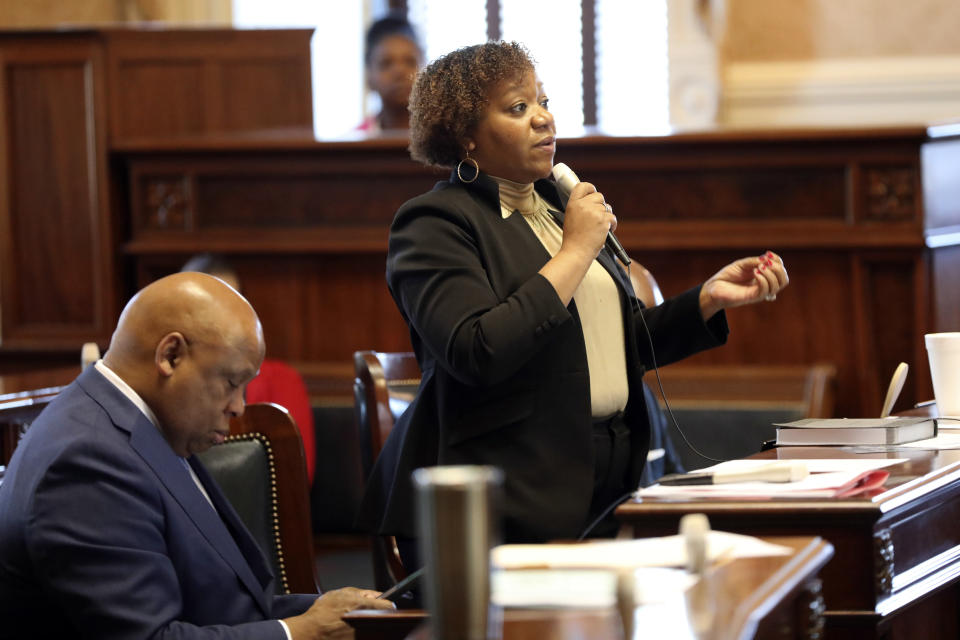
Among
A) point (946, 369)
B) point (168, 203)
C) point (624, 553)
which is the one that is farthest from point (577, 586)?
point (168, 203)

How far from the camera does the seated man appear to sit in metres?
1.67

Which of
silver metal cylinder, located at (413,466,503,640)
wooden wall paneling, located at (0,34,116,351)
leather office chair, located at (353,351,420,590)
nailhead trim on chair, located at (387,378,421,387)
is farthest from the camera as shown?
wooden wall paneling, located at (0,34,116,351)

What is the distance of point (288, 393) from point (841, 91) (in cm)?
457

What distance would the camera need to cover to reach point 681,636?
1.17 m

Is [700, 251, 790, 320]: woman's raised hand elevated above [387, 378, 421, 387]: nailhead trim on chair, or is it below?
above

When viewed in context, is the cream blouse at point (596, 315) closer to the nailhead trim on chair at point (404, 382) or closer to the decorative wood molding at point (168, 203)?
the nailhead trim on chair at point (404, 382)

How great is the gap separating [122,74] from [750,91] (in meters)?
Result: 3.78

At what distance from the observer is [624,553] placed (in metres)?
1.47

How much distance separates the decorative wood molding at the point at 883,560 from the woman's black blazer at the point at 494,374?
1.70 feet

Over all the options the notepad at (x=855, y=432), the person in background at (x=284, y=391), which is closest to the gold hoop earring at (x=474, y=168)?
the notepad at (x=855, y=432)

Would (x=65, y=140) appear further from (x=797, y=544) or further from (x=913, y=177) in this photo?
(x=797, y=544)

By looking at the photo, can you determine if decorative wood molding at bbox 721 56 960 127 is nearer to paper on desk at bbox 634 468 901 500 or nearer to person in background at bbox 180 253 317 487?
person in background at bbox 180 253 317 487

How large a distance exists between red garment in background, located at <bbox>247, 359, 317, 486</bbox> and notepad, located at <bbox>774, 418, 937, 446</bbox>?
1.99 metres

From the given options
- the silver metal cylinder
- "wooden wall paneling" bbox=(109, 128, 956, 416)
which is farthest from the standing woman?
"wooden wall paneling" bbox=(109, 128, 956, 416)
